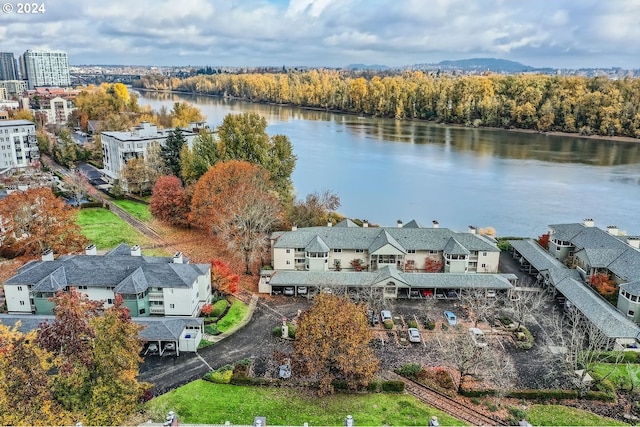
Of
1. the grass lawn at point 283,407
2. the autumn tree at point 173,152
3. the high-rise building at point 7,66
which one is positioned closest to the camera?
the grass lawn at point 283,407

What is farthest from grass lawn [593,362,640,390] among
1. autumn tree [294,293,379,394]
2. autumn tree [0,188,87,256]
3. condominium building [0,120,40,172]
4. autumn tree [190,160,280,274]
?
condominium building [0,120,40,172]

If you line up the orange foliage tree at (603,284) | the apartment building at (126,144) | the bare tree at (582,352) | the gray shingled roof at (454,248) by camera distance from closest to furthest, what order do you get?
the bare tree at (582,352) < the orange foliage tree at (603,284) < the gray shingled roof at (454,248) < the apartment building at (126,144)

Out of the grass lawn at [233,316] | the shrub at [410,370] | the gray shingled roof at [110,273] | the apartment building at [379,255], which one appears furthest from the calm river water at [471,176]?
the shrub at [410,370]

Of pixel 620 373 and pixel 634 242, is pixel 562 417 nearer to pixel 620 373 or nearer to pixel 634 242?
pixel 620 373

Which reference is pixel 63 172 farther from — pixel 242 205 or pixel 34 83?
pixel 34 83

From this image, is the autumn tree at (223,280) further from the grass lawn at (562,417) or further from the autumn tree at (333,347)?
the grass lawn at (562,417)

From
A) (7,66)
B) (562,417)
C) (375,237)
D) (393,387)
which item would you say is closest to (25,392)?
(393,387)

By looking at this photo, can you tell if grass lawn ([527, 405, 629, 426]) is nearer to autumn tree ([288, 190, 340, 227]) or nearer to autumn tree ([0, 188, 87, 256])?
autumn tree ([288, 190, 340, 227])
